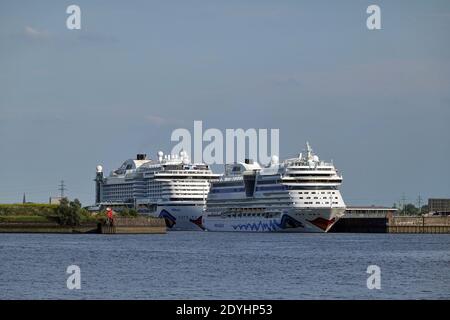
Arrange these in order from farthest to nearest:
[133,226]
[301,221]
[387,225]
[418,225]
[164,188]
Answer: [164,188] < [418,225] < [387,225] < [133,226] < [301,221]

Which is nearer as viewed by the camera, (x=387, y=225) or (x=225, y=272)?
(x=225, y=272)

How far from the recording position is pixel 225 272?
2126 inches

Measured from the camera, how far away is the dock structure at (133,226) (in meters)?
122

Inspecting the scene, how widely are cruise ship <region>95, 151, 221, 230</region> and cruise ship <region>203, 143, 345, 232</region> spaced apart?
10601 mm

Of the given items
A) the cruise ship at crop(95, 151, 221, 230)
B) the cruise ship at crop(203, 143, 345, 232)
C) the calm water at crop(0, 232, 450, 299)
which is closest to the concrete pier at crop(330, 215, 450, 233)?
the cruise ship at crop(203, 143, 345, 232)

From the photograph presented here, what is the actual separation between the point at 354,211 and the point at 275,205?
36.5m

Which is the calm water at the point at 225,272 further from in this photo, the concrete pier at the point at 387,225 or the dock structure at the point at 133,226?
the concrete pier at the point at 387,225

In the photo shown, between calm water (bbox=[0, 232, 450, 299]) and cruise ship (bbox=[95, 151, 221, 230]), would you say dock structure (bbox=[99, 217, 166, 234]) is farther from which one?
calm water (bbox=[0, 232, 450, 299])

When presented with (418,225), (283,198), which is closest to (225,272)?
(283,198)

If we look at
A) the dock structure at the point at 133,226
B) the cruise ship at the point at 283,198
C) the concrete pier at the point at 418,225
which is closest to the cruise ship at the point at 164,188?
the cruise ship at the point at 283,198

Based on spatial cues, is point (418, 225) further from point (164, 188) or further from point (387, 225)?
point (164, 188)

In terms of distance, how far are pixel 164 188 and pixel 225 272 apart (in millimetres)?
93127

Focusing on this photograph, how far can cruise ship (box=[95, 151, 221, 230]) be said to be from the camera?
142875mm

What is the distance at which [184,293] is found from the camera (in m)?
43.7
